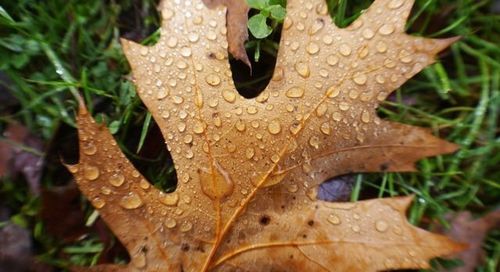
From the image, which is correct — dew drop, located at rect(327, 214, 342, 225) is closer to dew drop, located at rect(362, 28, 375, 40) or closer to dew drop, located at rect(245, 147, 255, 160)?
dew drop, located at rect(245, 147, 255, 160)

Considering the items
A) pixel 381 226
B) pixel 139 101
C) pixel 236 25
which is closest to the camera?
pixel 381 226

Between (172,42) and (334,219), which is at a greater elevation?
(172,42)

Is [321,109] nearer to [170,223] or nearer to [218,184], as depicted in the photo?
[218,184]

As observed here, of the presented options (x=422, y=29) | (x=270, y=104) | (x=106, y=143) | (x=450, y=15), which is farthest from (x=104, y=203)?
(x=450, y=15)

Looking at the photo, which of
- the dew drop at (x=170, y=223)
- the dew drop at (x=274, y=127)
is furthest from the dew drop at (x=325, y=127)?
the dew drop at (x=170, y=223)

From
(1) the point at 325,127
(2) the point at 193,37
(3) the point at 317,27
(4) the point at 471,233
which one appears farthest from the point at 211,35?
(4) the point at 471,233

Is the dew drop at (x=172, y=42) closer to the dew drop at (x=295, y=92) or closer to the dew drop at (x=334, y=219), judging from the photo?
the dew drop at (x=295, y=92)
